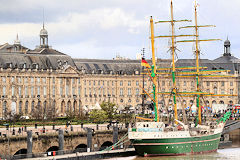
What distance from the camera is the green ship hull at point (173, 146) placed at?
9588 cm

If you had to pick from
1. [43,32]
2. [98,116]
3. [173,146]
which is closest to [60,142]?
[173,146]

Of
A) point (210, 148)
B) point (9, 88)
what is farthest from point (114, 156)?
point (9, 88)

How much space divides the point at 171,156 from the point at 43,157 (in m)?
21.1

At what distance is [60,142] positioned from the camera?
307 ft

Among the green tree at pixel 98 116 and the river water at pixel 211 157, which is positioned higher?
the green tree at pixel 98 116

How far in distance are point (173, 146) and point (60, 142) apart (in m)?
16.8

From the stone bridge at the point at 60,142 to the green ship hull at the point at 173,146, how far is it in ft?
19.0

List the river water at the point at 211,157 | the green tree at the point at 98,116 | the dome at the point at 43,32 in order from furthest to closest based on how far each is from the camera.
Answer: the dome at the point at 43,32 → the green tree at the point at 98,116 → the river water at the point at 211,157

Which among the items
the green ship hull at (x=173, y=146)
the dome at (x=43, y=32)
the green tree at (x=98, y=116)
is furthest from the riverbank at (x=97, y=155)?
the dome at (x=43, y=32)

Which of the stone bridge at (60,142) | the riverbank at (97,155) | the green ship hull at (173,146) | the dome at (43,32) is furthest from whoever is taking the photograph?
the dome at (43,32)

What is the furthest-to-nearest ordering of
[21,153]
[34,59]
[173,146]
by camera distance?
[34,59], [173,146], [21,153]

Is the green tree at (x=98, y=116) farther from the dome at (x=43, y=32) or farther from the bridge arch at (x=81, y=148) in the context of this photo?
the dome at (x=43, y=32)

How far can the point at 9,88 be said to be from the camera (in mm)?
162750

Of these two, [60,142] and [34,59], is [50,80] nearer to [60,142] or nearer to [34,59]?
[34,59]
